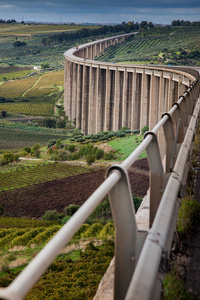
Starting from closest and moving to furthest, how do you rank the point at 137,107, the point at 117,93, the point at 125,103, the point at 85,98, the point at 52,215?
1. the point at 52,215
2. the point at 137,107
3. the point at 125,103
4. the point at 117,93
5. the point at 85,98

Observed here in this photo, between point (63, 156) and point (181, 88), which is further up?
point (181, 88)

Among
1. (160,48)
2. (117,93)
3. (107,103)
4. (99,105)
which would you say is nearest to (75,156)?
(117,93)

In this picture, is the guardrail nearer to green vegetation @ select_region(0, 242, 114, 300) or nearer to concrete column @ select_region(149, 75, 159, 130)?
green vegetation @ select_region(0, 242, 114, 300)

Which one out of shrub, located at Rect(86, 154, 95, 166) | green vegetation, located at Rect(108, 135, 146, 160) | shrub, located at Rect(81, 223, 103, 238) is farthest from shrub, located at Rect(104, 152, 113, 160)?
shrub, located at Rect(81, 223, 103, 238)

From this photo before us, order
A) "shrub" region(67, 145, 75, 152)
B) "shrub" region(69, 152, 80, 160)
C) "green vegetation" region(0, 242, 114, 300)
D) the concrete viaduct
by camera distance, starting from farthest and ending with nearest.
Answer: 1. "shrub" region(67, 145, 75, 152)
2. "shrub" region(69, 152, 80, 160)
3. the concrete viaduct
4. "green vegetation" region(0, 242, 114, 300)

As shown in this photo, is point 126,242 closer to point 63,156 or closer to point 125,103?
point 63,156
